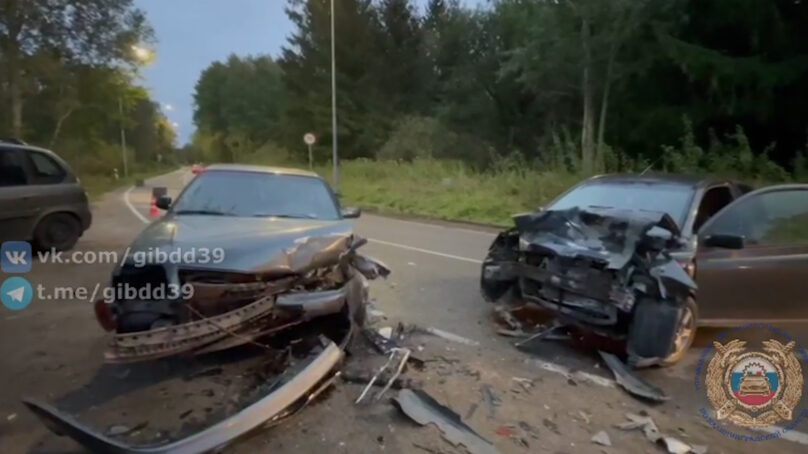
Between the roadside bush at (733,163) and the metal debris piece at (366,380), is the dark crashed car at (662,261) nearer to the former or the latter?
the metal debris piece at (366,380)

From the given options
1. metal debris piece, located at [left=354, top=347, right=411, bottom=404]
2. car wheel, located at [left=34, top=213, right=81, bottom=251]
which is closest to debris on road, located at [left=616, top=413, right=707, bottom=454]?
metal debris piece, located at [left=354, top=347, right=411, bottom=404]

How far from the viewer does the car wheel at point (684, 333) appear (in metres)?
4.71

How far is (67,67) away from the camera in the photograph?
26734mm

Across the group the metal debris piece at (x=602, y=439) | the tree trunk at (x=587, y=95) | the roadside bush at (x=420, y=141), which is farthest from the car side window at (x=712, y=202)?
the roadside bush at (x=420, y=141)

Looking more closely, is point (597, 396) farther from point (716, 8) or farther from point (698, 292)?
point (716, 8)

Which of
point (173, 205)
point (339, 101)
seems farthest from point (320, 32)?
point (173, 205)

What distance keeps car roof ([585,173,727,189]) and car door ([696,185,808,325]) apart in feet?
1.35

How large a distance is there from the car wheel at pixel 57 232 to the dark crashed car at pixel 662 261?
279 inches

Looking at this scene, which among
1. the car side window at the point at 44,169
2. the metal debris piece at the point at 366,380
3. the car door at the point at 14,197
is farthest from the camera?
the car side window at the point at 44,169

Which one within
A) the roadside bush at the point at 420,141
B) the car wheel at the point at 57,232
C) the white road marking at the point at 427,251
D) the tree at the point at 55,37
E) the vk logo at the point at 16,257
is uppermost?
the tree at the point at 55,37

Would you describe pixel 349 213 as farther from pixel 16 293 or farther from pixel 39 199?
pixel 39 199

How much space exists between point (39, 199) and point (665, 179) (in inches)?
339

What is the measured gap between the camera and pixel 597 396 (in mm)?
4152

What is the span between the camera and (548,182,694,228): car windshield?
5.36m
